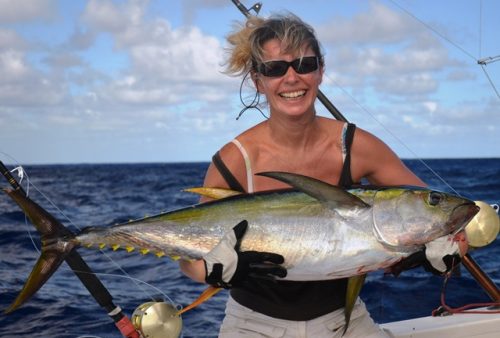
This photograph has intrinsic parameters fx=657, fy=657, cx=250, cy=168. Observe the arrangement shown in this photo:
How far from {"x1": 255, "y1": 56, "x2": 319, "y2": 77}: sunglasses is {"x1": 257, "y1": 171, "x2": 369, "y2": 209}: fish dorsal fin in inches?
23.0

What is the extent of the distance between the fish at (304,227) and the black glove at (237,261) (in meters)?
0.04

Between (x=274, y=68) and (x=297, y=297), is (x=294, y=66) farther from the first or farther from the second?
(x=297, y=297)

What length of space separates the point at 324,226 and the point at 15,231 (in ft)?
39.0

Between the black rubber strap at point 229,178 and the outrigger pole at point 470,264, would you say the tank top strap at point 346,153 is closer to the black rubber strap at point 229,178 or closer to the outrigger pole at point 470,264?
the black rubber strap at point 229,178

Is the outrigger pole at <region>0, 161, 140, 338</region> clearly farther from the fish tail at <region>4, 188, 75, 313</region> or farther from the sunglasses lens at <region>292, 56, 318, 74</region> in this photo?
the sunglasses lens at <region>292, 56, 318, 74</region>

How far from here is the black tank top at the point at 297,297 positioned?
9.67 ft

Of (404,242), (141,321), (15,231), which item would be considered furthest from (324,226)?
(15,231)

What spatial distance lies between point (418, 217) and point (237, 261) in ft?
2.41

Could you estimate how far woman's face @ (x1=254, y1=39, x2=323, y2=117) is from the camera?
115 inches

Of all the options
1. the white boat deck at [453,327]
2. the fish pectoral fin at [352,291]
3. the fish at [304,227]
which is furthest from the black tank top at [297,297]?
the white boat deck at [453,327]

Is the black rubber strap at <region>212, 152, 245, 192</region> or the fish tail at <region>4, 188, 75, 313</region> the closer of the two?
the fish tail at <region>4, 188, 75, 313</region>

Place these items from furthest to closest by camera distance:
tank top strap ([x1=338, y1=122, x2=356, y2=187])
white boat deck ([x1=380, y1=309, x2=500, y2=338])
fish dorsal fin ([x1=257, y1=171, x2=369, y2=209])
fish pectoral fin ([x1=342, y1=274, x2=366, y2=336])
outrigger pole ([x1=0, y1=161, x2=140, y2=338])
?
white boat deck ([x1=380, y1=309, x2=500, y2=338]), outrigger pole ([x1=0, y1=161, x2=140, y2=338]), tank top strap ([x1=338, y1=122, x2=356, y2=187]), fish pectoral fin ([x1=342, y1=274, x2=366, y2=336]), fish dorsal fin ([x1=257, y1=171, x2=369, y2=209])

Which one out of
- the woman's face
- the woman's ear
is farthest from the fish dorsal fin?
the woman's ear

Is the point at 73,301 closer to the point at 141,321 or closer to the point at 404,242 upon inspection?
the point at 141,321
